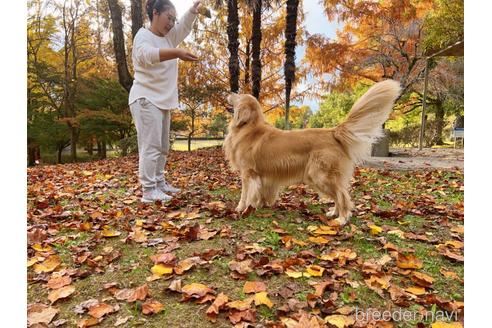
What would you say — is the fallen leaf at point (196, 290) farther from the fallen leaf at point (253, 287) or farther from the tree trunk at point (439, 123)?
the tree trunk at point (439, 123)

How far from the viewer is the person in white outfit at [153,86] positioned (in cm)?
383

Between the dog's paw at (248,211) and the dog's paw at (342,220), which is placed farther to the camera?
the dog's paw at (248,211)

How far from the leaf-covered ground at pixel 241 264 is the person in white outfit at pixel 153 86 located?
560mm

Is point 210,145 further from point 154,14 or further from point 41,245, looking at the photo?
point 41,245

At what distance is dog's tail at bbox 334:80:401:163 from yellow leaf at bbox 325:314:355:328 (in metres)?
1.88

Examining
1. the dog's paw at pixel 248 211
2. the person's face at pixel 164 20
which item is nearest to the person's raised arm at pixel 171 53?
the person's face at pixel 164 20

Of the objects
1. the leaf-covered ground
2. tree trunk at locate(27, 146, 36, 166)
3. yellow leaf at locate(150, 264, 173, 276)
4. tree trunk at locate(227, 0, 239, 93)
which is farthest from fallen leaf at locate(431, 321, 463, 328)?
tree trunk at locate(27, 146, 36, 166)

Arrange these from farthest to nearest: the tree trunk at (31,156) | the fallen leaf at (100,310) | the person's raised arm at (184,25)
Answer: the tree trunk at (31,156), the person's raised arm at (184,25), the fallen leaf at (100,310)

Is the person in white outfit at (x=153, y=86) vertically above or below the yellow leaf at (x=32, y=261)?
above

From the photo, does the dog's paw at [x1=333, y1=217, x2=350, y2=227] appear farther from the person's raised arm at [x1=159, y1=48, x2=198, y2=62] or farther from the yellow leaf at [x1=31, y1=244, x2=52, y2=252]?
the yellow leaf at [x1=31, y1=244, x2=52, y2=252]

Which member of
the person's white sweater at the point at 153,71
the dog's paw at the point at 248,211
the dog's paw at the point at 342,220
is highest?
the person's white sweater at the point at 153,71

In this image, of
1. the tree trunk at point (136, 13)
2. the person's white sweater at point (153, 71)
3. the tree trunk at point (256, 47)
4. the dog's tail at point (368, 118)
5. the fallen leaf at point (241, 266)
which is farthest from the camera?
the tree trunk at point (256, 47)

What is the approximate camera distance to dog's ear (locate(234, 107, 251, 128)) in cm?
370

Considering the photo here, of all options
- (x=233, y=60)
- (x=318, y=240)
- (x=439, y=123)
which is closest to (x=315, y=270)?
(x=318, y=240)
